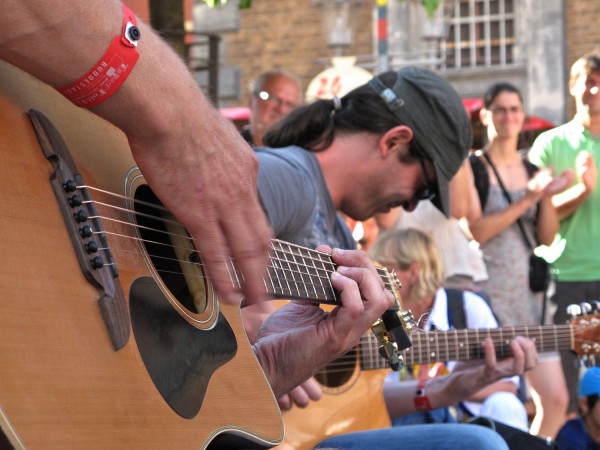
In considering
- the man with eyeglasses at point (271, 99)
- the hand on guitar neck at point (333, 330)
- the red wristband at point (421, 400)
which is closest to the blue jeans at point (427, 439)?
the hand on guitar neck at point (333, 330)

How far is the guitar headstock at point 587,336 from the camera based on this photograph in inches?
169

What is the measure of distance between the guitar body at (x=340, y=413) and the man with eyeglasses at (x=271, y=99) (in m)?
2.36

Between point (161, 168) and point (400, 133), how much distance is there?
5.99 feet

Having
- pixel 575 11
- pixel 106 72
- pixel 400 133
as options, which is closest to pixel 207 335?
pixel 106 72

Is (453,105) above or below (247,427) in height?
above

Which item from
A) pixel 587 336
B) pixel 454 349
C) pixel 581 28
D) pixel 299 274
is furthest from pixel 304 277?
pixel 581 28

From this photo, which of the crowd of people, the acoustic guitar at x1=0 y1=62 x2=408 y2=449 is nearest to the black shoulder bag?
the crowd of people

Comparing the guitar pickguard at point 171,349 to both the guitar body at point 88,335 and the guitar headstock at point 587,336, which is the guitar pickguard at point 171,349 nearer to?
the guitar body at point 88,335

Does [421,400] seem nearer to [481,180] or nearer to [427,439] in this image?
[427,439]

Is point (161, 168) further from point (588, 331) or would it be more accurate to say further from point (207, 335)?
point (588, 331)

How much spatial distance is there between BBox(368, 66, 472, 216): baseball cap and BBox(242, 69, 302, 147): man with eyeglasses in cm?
230

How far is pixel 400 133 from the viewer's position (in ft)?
11.0

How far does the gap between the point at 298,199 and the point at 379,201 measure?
0.48 meters

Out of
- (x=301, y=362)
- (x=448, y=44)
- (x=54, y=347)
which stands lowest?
(x=448, y=44)
